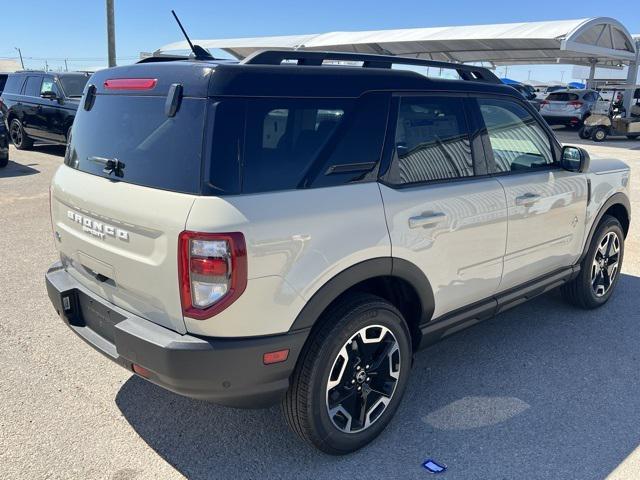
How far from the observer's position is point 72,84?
39.6 feet

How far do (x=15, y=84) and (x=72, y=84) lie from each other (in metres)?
2.37

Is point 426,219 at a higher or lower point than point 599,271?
higher

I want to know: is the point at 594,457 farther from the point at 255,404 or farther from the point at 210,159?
the point at 210,159

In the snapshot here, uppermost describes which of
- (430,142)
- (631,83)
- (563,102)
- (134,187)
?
(631,83)

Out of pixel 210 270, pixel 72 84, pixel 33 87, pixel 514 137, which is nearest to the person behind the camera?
pixel 210 270

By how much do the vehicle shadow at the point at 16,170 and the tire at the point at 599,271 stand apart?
9.81 metres

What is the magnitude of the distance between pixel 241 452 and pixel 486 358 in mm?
1861

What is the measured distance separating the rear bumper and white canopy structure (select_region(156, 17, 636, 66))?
17676 millimetres

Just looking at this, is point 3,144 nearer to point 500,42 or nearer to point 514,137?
point 514,137

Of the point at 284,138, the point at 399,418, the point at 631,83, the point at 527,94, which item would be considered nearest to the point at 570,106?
the point at 631,83

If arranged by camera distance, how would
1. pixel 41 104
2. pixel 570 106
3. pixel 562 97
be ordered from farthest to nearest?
pixel 562 97 < pixel 570 106 < pixel 41 104

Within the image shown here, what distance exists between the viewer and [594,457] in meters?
2.77

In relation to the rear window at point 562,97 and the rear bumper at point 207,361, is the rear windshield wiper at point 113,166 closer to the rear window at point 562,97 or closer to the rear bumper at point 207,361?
the rear bumper at point 207,361

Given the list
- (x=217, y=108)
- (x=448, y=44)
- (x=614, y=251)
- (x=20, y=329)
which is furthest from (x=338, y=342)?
(x=448, y=44)
